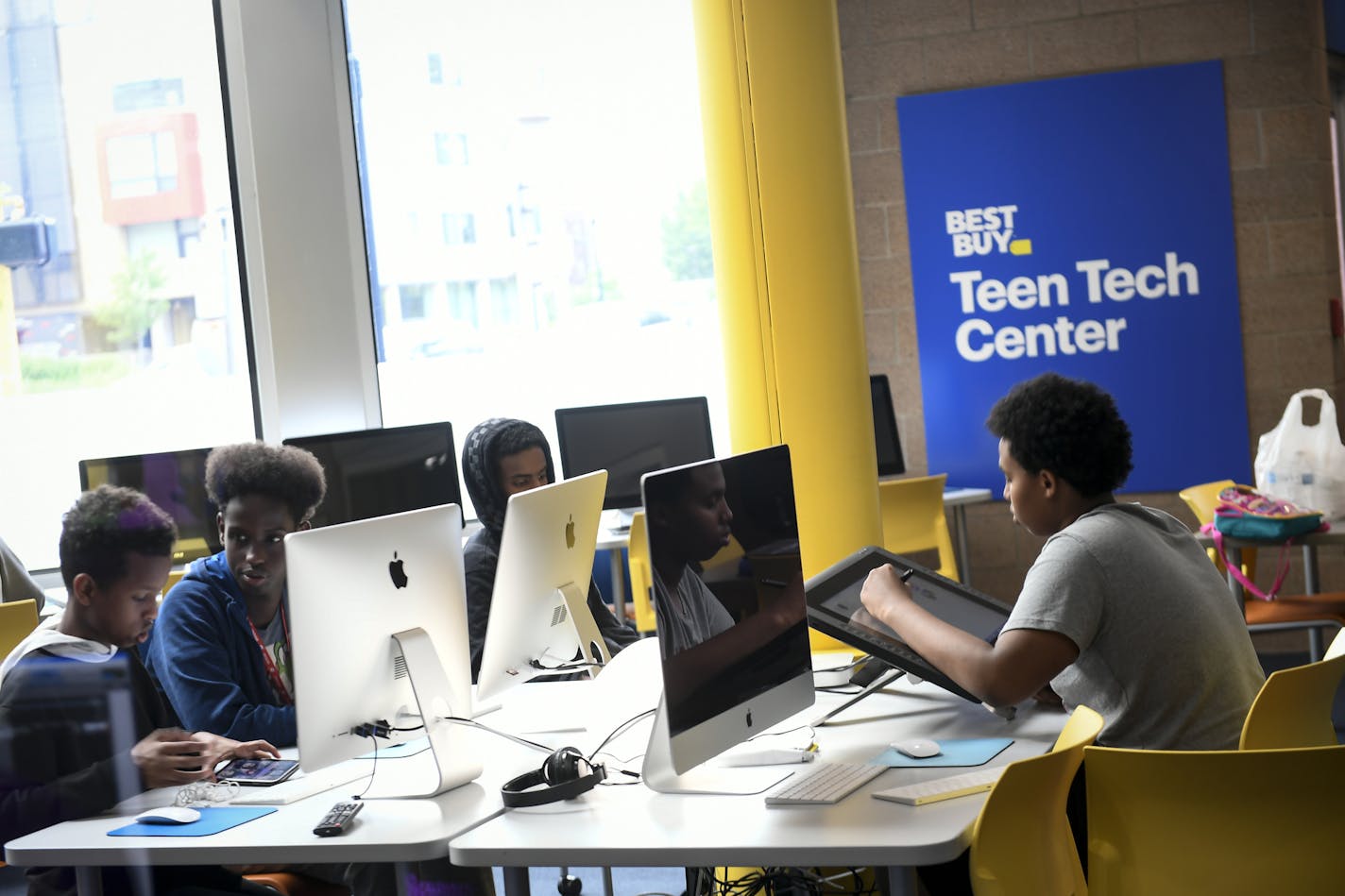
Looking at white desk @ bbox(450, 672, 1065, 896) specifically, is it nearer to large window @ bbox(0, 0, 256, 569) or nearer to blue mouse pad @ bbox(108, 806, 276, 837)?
blue mouse pad @ bbox(108, 806, 276, 837)

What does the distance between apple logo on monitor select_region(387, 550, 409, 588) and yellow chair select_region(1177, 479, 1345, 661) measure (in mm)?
2920

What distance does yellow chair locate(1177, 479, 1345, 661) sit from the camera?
14.1 ft

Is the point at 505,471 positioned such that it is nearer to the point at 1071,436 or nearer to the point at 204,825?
the point at 204,825

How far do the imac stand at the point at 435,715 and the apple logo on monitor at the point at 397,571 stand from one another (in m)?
0.08

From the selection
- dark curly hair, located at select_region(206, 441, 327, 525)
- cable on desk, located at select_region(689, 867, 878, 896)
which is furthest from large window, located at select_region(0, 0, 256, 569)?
cable on desk, located at select_region(689, 867, 878, 896)

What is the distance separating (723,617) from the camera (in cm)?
207

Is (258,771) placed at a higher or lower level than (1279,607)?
higher

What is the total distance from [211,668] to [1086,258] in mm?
4131

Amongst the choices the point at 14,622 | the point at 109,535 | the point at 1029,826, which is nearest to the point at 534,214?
the point at 14,622

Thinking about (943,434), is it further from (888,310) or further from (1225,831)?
(1225,831)

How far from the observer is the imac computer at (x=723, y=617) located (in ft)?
6.42

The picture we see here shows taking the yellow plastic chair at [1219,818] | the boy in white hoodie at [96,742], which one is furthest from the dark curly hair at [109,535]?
the yellow plastic chair at [1219,818]

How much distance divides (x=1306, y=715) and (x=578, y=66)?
426cm

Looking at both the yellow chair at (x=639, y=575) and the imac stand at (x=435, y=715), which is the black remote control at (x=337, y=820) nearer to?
the imac stand at (x=435, y=715)
